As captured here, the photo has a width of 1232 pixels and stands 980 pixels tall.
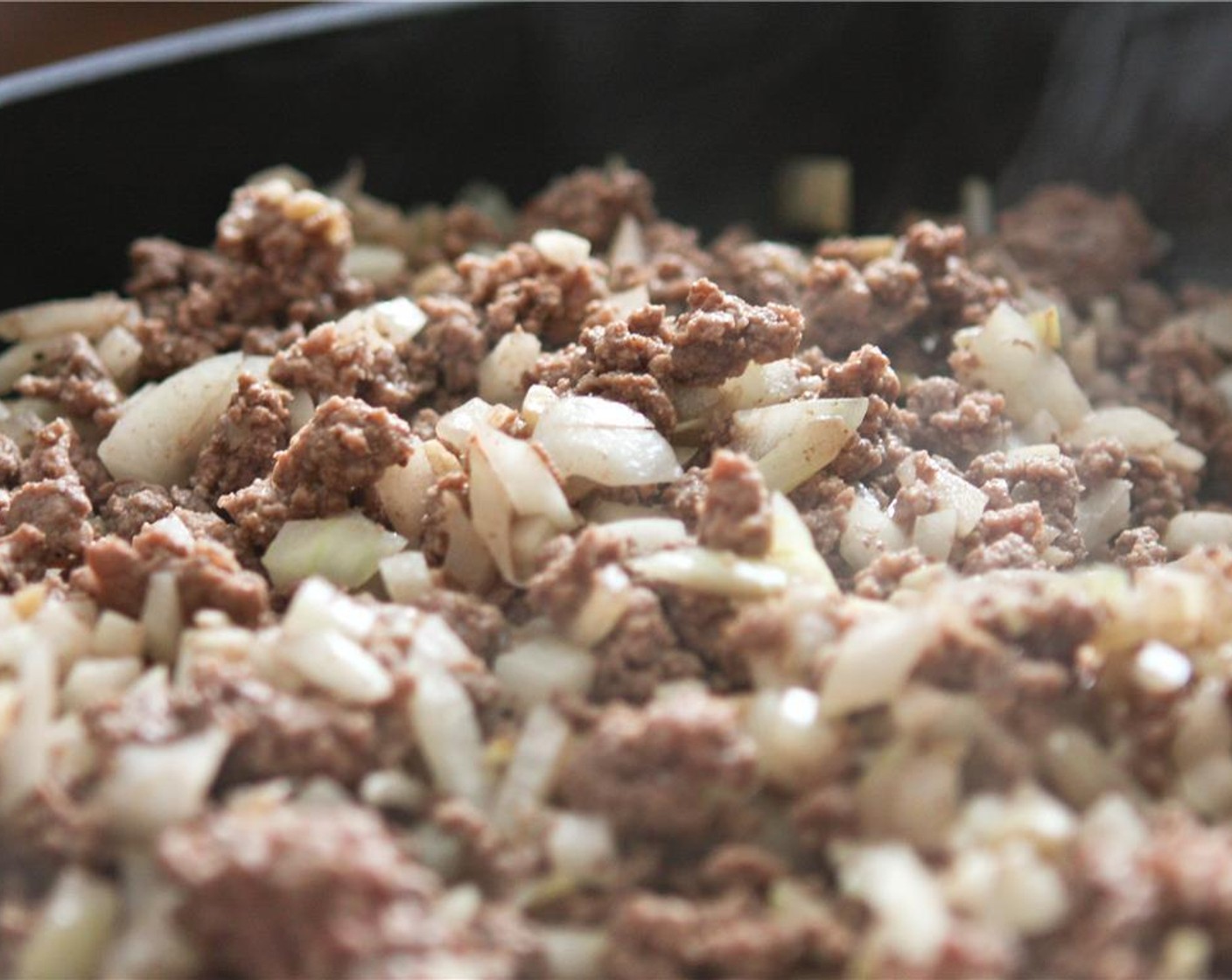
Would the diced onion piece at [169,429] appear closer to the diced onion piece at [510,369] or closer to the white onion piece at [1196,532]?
the diced onion piece at [510,369]

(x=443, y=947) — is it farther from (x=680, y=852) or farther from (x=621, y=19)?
(x=621, y=19)

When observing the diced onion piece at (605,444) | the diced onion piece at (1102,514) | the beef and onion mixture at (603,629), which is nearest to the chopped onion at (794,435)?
the beef and onion mixture at (603,629)

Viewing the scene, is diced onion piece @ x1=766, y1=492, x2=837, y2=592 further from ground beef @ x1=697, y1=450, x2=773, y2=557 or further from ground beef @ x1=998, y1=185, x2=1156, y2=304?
ground beef @ x1=998, y1=185, x2=1156, y2=304

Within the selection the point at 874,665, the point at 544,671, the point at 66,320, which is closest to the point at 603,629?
the point at 544,671

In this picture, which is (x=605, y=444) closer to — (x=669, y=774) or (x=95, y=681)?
(x=669, y=774)

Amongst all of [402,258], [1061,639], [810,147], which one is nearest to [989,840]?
[1061,639]

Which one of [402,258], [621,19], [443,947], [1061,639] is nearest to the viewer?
[443,947]
